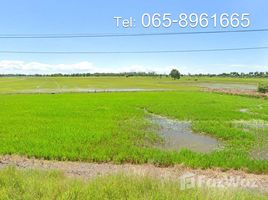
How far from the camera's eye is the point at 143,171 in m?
7.86

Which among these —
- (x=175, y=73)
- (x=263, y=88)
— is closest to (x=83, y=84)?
(x=263, y=88)

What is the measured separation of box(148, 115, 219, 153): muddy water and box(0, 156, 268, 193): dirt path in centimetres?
312

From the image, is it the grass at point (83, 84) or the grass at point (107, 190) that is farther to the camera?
the grass at point (83, 84)

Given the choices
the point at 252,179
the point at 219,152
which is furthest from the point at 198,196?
the point at 219,152

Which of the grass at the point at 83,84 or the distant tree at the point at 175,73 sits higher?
the distant tree at the point at 175,73

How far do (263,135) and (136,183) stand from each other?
36.9ft

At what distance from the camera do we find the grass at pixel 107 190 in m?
5.40

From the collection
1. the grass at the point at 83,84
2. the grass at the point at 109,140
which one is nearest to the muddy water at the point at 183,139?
the grass at the point at 109,140

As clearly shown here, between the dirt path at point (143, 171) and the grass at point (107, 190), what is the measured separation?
178cm

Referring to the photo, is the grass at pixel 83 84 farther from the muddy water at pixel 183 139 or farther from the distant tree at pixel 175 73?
the muddy water at pixel 183 139

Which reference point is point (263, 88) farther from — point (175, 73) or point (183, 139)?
point (175, 73)

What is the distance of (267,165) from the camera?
9797 mm

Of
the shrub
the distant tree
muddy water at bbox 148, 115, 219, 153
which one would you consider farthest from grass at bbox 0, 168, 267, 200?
the distant tree

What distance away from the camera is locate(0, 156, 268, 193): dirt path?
8047 millimetres
